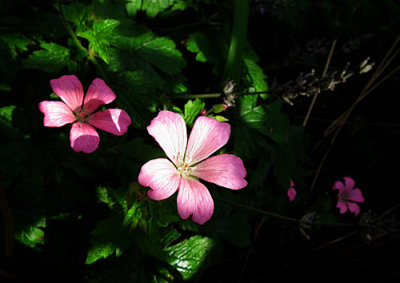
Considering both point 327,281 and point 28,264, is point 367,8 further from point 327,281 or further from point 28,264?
point 28,264

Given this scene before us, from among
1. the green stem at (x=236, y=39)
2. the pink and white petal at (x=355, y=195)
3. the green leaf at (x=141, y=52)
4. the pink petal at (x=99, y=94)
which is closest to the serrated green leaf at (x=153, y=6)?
the green leaf at (x=141, y=52)

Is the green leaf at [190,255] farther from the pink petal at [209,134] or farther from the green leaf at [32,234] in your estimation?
the green leaf at [32,234]

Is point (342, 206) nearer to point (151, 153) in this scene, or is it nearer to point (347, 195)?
point (347, 195)

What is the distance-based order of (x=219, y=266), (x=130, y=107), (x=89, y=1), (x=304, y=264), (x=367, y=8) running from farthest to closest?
(x=367, y=8), (x=304, y=264), (x=219, y=266), (x=89, y=1), (x=130, y=107)

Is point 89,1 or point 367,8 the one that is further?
point 367,8

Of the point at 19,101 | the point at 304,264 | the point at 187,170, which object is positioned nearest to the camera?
the point at 187,170

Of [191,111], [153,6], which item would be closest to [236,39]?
[153,6]

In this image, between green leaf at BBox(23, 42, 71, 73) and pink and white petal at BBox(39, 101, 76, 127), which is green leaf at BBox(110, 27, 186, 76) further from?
pink and white petal at BBox(39, 101, 76, 127)

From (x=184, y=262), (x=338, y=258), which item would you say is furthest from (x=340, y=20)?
(x=184, y=262)
